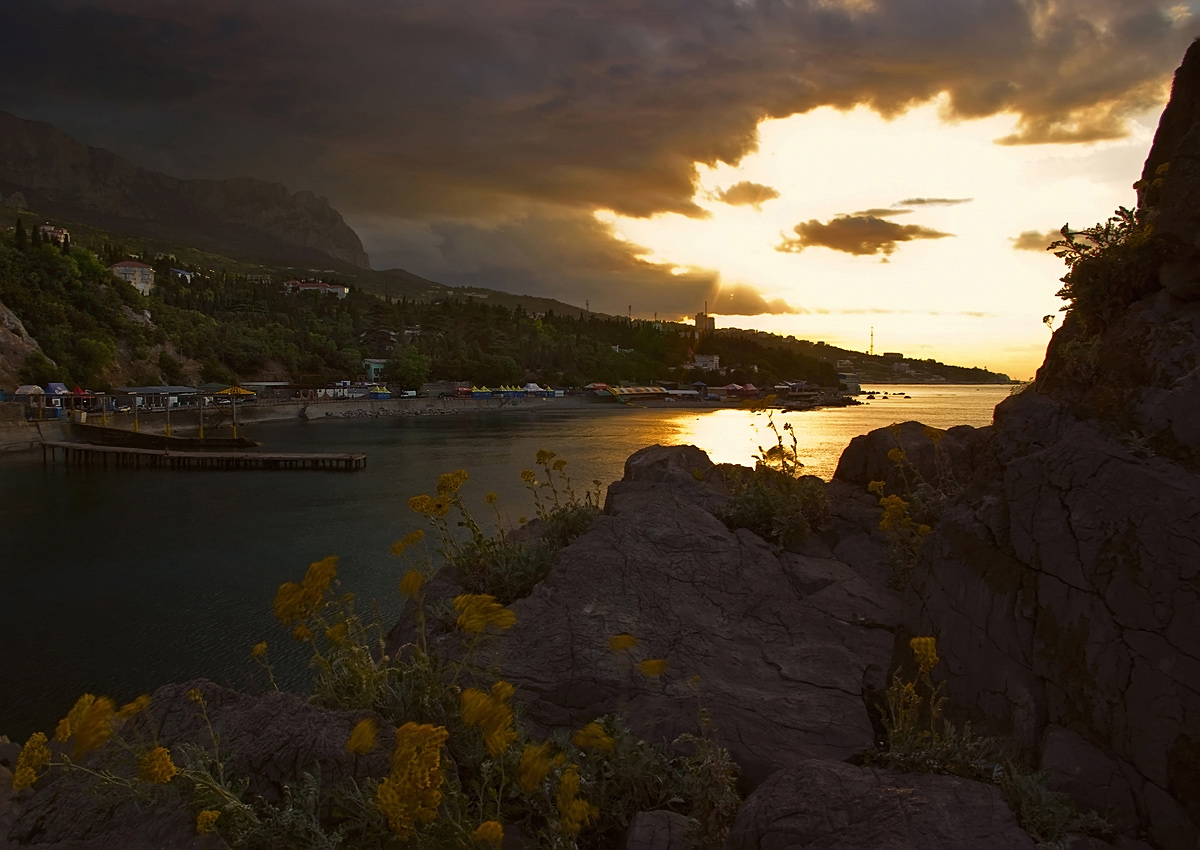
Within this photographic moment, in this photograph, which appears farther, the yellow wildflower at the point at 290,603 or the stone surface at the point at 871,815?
the yellow wildflower at the point at 290,603

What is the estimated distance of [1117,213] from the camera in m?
5.55

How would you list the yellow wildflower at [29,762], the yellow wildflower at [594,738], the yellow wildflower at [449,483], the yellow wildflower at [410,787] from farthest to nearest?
the yellow wildflower at [449,483] < the yellow wildflower at [29,762] < the yellow wildflower at [594,738] < the yellow wildflower at [410,787]

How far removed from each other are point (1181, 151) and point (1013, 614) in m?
3.35

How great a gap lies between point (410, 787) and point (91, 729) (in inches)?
79.2

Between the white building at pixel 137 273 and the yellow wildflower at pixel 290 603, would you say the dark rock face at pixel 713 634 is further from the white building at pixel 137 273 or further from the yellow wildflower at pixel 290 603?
the white building at pixel 137 273

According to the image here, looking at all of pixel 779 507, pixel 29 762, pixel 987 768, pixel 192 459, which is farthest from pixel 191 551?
pixel 987 768

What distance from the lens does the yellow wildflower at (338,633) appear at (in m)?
4.68

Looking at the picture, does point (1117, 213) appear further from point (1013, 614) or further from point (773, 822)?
point (773, 822)

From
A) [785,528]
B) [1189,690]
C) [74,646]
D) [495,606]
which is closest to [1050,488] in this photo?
[1189,690]

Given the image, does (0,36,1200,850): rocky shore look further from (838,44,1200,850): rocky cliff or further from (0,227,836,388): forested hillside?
(0,227,836,388): forested hillside

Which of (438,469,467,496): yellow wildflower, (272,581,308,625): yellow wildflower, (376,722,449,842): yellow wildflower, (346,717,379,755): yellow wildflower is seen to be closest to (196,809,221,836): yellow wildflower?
(346,717,379,755): yellow wildflower

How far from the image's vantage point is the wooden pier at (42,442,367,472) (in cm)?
4991

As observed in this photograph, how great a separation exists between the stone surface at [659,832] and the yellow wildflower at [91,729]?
283 cm

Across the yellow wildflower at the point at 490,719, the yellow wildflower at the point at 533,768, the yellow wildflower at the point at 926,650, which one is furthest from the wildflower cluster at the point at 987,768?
the yellow wildflower at the point at 490,719
